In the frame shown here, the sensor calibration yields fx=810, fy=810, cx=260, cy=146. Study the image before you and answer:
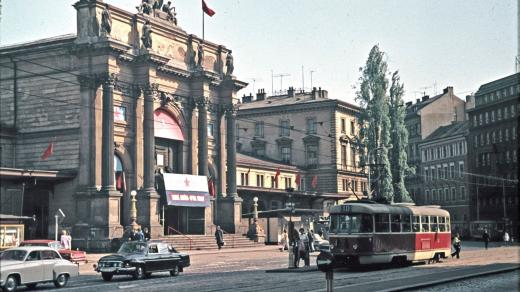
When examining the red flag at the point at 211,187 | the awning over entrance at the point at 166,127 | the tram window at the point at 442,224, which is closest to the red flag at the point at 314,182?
the red flag at the point at 211,187

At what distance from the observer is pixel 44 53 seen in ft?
190

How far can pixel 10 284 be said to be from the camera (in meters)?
26.9

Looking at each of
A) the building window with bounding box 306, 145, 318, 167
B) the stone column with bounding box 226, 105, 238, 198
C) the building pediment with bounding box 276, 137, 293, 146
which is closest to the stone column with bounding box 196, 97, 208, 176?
the stone column with bounding box 226, 105, 238, 198

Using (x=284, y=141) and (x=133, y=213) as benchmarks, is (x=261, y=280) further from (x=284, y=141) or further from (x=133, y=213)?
(x=284, y=141)

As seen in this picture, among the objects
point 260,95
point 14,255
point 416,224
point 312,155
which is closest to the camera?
point 14,255

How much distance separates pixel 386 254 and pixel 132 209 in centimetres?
2500

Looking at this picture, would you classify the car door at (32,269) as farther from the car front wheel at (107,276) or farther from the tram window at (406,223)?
the tram window at (406,223)

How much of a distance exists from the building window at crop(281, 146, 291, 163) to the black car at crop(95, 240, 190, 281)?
66.9 metres

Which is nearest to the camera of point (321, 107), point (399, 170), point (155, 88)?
point (155, 88)

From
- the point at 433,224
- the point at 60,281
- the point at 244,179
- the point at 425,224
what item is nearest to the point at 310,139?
the point at 244,179

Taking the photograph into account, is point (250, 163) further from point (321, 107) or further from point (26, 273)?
point (26, 273)

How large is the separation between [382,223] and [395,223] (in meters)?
1.34

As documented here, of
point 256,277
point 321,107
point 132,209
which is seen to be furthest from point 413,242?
point 321,107

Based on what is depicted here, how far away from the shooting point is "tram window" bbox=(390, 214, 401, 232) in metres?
37.1
